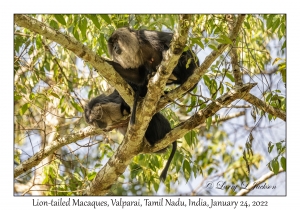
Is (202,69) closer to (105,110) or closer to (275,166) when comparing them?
(275,166)

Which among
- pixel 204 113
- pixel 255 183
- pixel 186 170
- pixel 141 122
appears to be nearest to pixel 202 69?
pixel 204 113

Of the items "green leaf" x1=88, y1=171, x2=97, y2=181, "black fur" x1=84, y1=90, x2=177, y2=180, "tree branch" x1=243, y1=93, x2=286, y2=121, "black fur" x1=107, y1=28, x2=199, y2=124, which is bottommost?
"green leaf" x1=88, y1=171, x2=97, y2=181

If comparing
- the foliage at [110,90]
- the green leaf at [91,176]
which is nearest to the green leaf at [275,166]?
the foliage at [110,90]

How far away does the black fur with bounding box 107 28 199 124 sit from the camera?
467 centimetres

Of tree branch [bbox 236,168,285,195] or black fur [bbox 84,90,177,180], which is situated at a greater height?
black fur [bbox 84,90,177,180]

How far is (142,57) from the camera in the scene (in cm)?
479

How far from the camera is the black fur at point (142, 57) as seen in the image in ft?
15.3

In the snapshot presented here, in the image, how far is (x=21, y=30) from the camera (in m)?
5.84

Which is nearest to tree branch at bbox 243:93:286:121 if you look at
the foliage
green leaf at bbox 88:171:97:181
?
the foliage

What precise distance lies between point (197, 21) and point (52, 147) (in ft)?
6.54

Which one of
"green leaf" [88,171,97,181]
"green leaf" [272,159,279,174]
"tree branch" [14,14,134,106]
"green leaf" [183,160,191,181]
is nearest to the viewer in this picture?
"tree branch" [14,14,134,106]

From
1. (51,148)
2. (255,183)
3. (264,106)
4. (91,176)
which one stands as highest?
(264,106)

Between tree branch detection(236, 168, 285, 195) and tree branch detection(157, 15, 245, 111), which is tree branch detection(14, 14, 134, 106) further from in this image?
tree branch detection(236, 168, 285, 195)

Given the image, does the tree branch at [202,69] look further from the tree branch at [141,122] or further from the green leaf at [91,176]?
the green leaf at [91,176]
